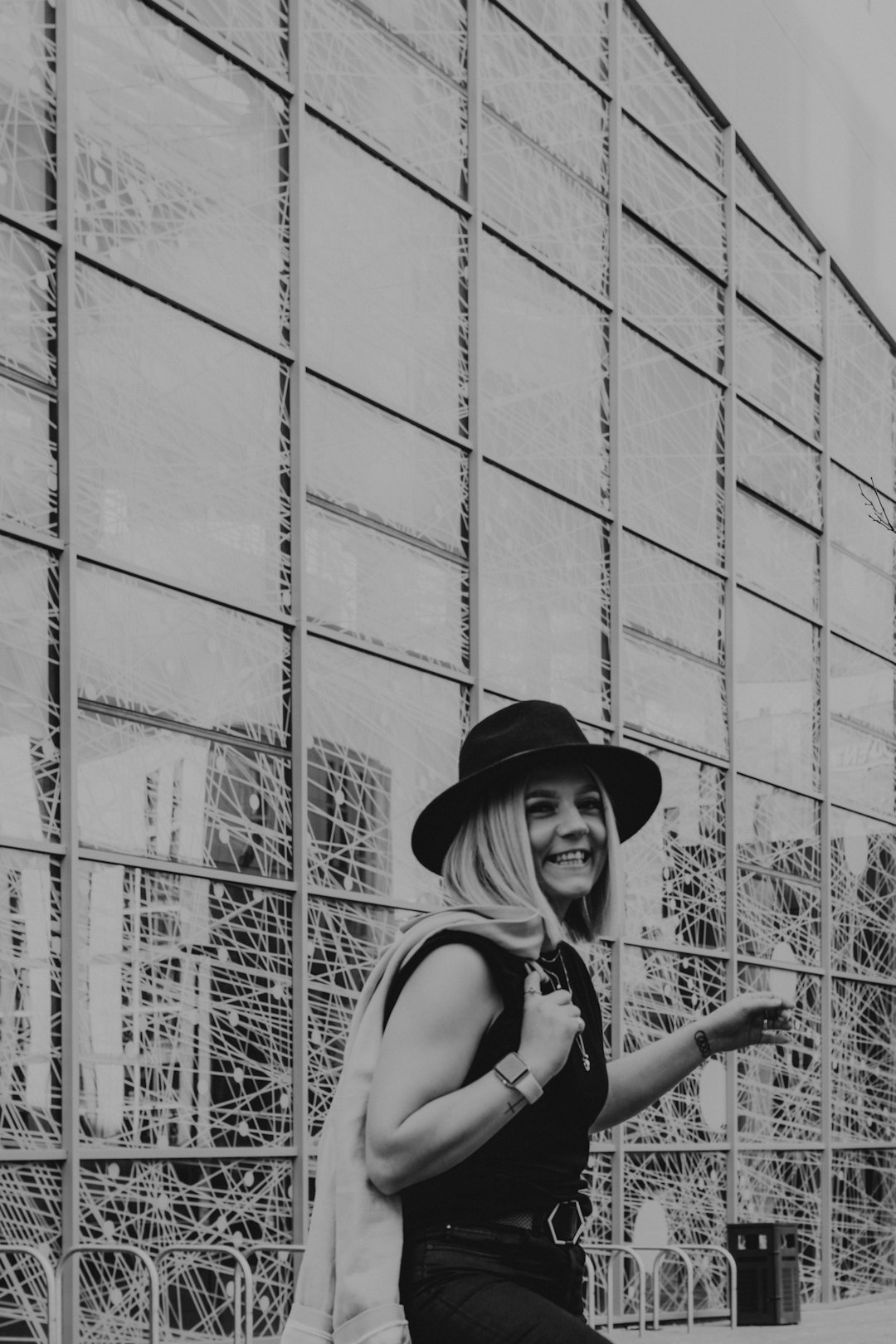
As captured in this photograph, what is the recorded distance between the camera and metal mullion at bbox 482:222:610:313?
16.4 metres

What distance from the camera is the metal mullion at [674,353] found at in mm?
18406

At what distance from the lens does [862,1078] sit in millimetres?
21750

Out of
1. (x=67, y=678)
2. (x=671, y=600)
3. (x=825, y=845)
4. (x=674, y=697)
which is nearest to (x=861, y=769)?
(x=825, y=845)

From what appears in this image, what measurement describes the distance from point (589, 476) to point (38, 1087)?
7.97 metres

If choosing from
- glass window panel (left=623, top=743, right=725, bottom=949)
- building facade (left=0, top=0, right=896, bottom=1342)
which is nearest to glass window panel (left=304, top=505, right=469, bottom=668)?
building facade (left=0, top=0, right=896, bottom=1342)

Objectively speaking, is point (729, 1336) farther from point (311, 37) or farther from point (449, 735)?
point (311, 37)

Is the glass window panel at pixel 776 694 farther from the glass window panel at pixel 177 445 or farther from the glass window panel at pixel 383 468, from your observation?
the glass window panel at pixel 177 445

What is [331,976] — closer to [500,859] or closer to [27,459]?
[27,459]

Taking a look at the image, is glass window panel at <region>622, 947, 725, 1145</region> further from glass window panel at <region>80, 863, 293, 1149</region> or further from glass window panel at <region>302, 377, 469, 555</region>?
glass window panel at <region>80, 863, 293, 1149</region>

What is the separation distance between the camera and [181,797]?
1270cm

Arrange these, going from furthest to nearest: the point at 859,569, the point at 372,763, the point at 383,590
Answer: the point at 859,569 < the point at 383,590 < the point at 372,763

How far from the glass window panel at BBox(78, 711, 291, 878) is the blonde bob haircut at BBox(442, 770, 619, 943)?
29.8ft

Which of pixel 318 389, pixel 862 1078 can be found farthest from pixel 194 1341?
pixel 862 1078

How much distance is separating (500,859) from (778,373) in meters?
18.7
